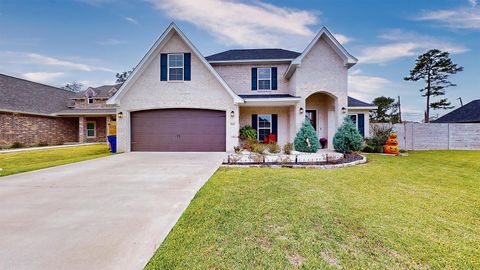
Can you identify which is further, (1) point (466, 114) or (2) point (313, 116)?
(1) point (466, 114)

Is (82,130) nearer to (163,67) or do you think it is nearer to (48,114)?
(48,114)

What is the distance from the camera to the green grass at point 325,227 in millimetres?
2438

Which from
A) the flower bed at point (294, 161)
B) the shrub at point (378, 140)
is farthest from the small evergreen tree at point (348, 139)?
the shrub at point (378, 140)

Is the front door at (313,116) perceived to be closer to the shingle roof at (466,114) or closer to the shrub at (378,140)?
the shrub at (378,140)

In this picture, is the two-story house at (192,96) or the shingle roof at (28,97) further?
the shingle roof at (28,97)

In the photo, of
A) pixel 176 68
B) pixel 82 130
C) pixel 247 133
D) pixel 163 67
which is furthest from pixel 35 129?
pixel 247 133

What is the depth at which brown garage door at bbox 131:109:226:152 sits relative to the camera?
12.5 metres

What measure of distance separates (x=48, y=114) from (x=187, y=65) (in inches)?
692

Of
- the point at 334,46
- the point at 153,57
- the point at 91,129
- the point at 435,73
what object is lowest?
the point at 91,129

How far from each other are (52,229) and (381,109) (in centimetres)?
3785

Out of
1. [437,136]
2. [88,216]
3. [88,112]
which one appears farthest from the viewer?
[88,112]

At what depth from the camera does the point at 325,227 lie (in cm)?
326

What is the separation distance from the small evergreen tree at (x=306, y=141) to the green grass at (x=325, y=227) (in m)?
5.25

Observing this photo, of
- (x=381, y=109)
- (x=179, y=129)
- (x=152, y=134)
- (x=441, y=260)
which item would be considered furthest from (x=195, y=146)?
(x=381, y=109)
